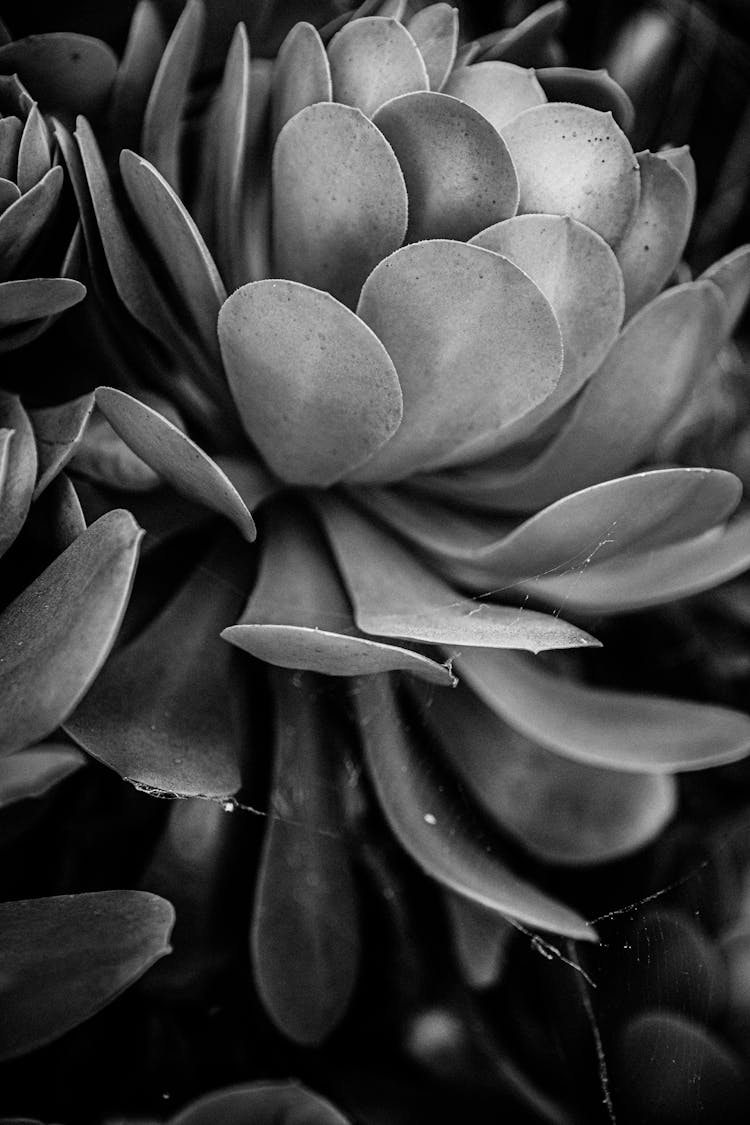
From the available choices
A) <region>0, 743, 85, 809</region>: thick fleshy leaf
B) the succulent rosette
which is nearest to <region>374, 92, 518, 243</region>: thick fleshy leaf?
the succulent rosette

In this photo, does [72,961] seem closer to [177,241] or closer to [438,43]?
[177,241]

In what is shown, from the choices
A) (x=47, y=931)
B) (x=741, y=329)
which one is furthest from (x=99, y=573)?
(x=741, y=329)

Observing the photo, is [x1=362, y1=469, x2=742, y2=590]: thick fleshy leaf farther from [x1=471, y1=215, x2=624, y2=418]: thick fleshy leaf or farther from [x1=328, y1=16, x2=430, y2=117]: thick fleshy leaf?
[x1=328, y1=16, x2=430, y2=117]: thick fleshy leaf

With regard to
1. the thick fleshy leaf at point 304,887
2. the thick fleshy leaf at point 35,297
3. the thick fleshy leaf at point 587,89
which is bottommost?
the thick fleshy leaf at point 304,887

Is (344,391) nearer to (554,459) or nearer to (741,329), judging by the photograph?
(554,459)

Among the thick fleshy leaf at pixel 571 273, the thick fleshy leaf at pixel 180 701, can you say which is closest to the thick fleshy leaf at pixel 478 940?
the thick fleshy leaf at pixel 180 701

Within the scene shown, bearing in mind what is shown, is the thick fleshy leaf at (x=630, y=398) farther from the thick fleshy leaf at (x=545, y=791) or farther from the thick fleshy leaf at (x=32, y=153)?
the thick fleshy leaf at (x=32, y=153)

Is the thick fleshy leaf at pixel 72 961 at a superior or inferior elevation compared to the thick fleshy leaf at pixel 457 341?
inferior

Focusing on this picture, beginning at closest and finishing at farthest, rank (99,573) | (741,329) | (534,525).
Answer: (99,573) < (534,525) < (741,329)
